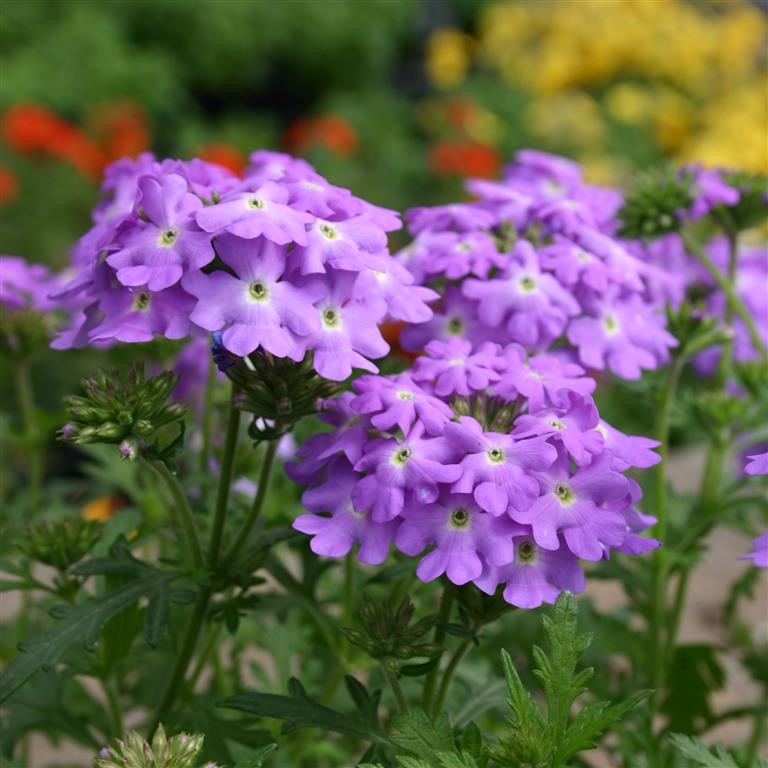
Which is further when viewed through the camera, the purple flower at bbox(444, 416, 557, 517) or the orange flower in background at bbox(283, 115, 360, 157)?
the orange flower in background at bbox(283, 115, 360, 157)

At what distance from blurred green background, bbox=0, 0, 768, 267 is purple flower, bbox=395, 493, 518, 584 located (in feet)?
13.0

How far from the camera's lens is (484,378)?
4.51ft

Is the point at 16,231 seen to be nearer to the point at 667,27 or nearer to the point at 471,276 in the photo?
the point at 471,276

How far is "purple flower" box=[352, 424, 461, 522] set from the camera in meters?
1.22

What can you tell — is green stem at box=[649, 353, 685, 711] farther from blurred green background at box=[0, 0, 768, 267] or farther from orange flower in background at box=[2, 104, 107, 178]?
orange flower in background at box=[2, 104, 107, 178]

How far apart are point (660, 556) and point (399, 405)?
2.26ft

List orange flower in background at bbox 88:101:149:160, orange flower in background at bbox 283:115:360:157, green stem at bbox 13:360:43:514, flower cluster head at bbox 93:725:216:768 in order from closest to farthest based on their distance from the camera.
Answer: flower cluster head at bbox 93:725:216:768 < green stem at bbox 13:360:43:514 < orange flower in background at bbox 88:101:149:160 < orange flower in background at bbox 283:115:360:157

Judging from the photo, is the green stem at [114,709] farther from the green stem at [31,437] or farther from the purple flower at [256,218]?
the purple flower at [256,218]

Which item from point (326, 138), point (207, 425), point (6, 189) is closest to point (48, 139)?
point (6, 189)

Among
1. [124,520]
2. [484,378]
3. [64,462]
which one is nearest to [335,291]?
[484,378]

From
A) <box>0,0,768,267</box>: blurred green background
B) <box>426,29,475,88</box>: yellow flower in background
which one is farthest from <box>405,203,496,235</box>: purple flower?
<box>426,29,475,88</box>: yellow flower in background

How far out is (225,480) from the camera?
143 cm

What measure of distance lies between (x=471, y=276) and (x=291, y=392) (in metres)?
0.44

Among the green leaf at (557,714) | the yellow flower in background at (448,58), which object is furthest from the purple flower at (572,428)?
the yellow flower in background at (448,58)
